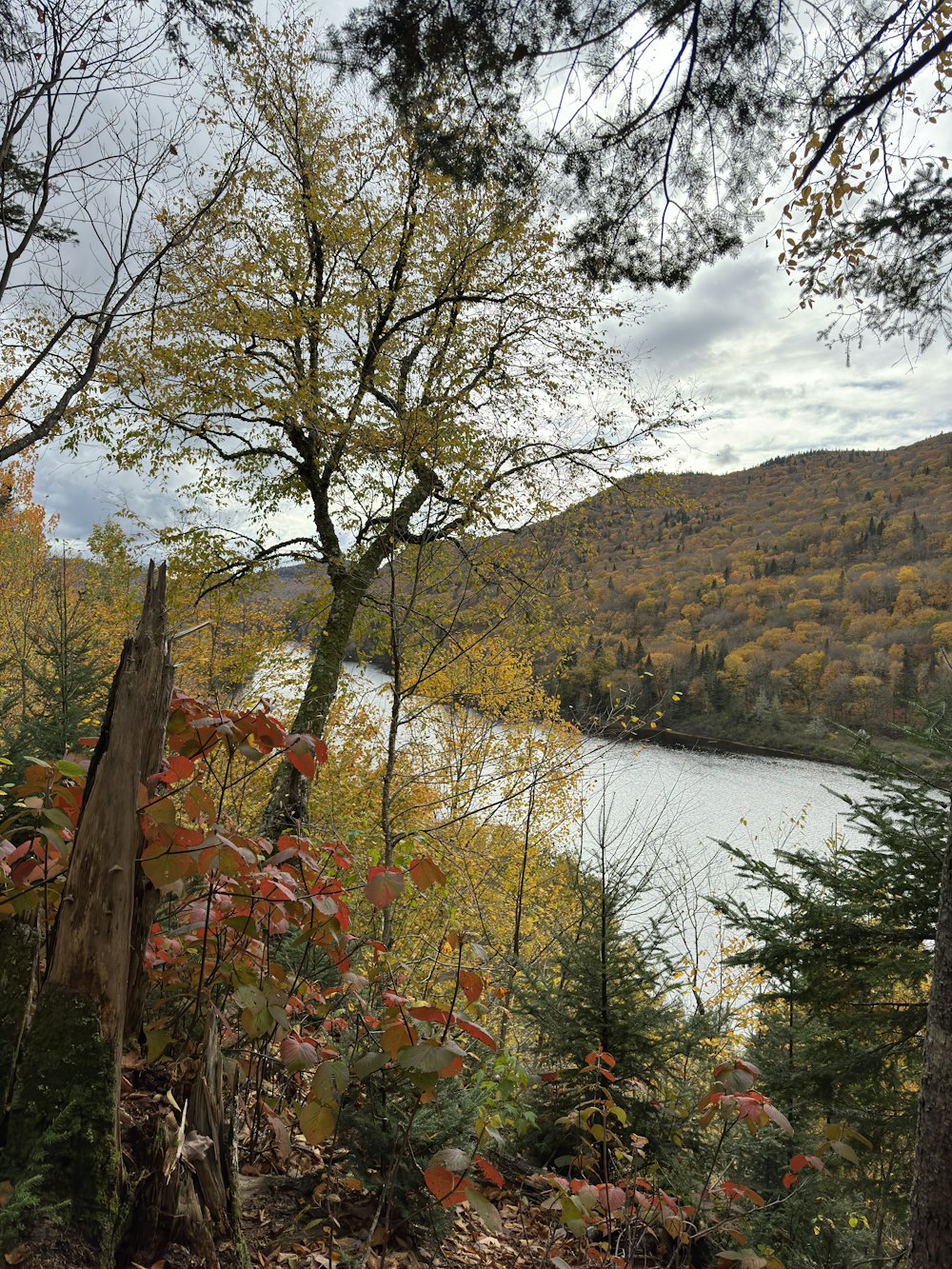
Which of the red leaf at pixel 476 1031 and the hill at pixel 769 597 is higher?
the hill at pixel 769 597

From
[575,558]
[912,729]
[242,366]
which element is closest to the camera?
[912,729]

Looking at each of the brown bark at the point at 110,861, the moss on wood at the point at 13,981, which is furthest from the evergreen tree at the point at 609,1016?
the moss on wood at the point at 13,981

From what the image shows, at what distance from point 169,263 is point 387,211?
17.7 feet

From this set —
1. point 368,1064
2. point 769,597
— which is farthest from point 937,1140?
point 769,597

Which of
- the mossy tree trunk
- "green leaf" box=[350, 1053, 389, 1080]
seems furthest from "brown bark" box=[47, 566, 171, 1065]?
"green leaf" box=[350, 1053, 389, 1080]

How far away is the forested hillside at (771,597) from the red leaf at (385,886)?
381cm

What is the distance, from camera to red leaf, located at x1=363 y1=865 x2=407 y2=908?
1.77 m

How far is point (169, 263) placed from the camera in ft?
19.5

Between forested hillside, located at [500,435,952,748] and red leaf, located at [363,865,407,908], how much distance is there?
3.81m

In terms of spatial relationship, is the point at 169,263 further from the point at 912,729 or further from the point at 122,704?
the point at 912,729

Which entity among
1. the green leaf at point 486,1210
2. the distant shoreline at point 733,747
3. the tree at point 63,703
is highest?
the tree at point 63,703

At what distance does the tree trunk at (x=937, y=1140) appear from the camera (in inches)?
88.8

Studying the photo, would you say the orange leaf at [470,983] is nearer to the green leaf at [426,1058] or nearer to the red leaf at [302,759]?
the green leaf at [426,1058]

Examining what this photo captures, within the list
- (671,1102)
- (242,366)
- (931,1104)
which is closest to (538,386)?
(242,366)
